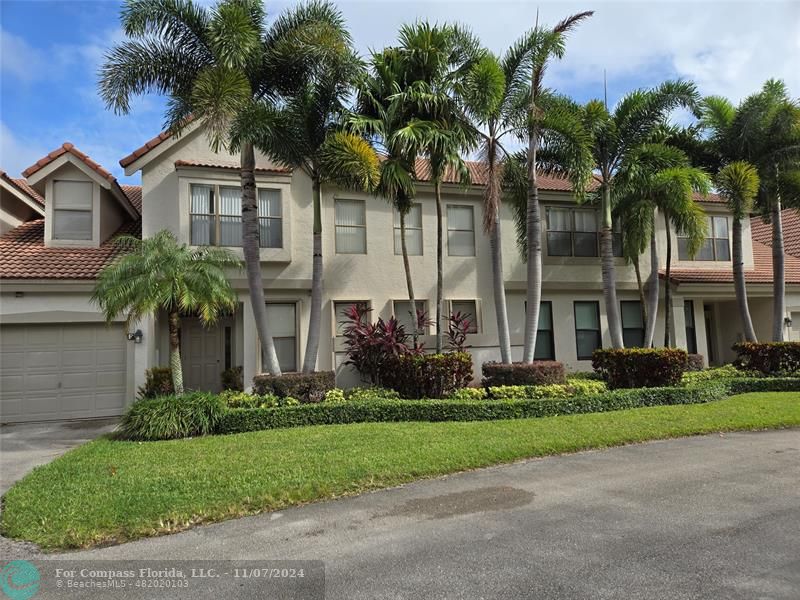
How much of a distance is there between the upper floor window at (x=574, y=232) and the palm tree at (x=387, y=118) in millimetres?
6029

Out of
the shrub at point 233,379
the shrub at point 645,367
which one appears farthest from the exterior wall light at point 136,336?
the shrub at point 645,367

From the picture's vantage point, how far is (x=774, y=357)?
15414 mm

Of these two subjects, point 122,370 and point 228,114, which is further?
point 122,370

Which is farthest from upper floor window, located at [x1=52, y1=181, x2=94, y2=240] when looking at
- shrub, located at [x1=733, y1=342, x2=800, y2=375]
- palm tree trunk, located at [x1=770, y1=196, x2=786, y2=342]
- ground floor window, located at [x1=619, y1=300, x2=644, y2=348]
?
palm tree trunk, located at [x1=770, y1=196, x2=786, y2=342]

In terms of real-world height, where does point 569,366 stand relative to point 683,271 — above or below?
below

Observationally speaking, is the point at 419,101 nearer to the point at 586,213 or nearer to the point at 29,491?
the point at 586,213

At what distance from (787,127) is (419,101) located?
11634mm

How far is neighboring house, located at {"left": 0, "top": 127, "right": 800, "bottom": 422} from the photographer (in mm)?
12828

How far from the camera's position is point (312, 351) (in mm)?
12711

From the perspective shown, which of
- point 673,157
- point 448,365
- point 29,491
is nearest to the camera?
point 29,491

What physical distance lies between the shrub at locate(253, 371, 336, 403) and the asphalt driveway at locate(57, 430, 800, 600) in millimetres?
5832

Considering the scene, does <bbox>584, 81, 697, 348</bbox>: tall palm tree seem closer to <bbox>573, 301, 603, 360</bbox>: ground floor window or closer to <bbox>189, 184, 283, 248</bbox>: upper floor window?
<bbox>573, 301, 603, 360</bbox>: ground floor window

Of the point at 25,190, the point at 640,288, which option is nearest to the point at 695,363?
the point at 640,288

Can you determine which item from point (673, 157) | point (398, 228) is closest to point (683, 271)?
point (673, 157)
